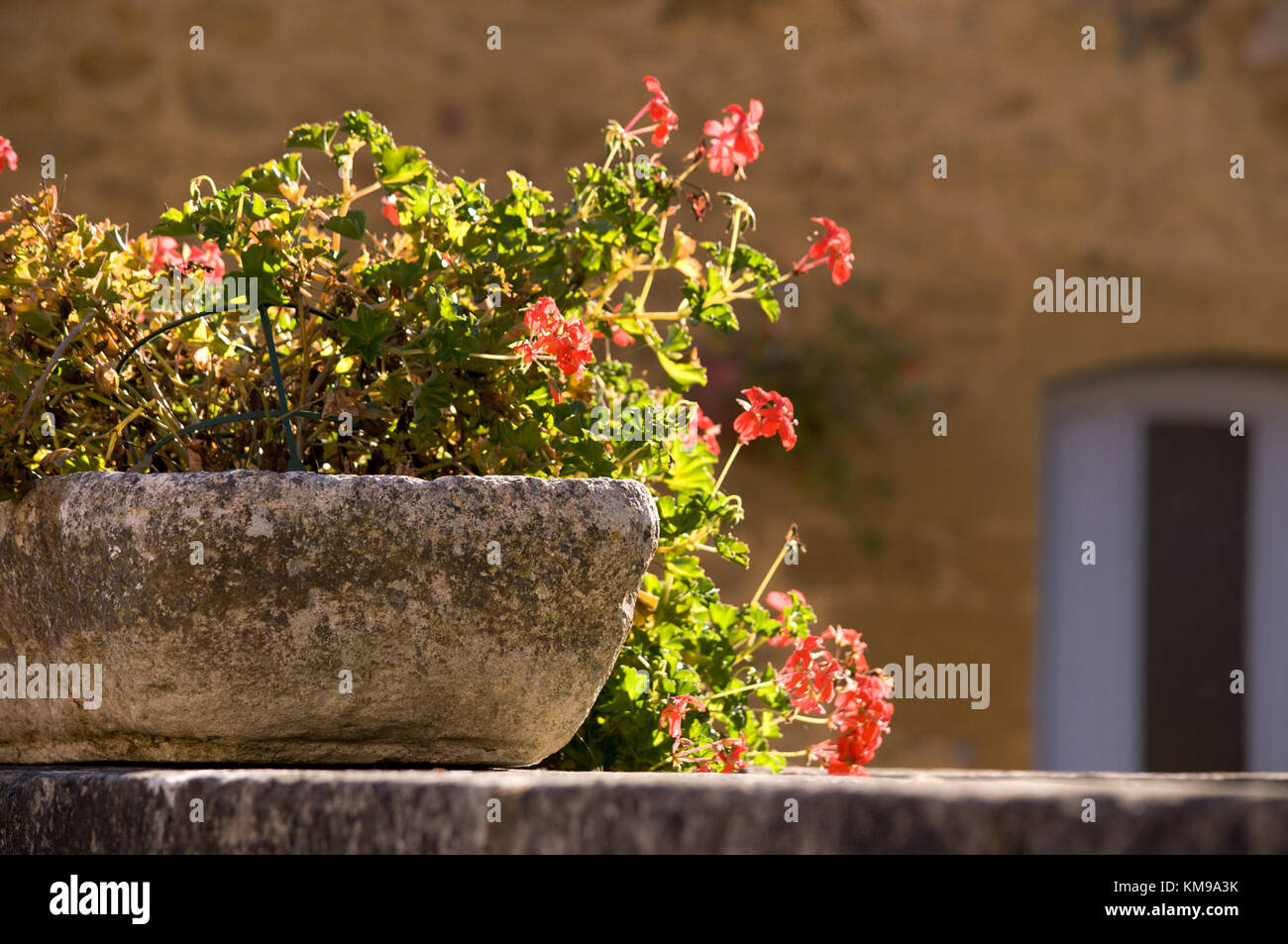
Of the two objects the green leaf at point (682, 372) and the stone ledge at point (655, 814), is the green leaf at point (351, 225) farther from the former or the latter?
the stone ledge at point (655, 814)

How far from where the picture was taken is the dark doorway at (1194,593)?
4.79 metres

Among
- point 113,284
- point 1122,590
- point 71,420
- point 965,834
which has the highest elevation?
point 113,284

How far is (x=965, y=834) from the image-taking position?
669 millimetres

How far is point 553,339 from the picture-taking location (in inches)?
51.2

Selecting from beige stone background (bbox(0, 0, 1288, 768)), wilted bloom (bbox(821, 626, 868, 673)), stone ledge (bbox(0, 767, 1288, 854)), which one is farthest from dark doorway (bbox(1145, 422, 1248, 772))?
stone ledge (bbox(0, 767, 1288, 854))

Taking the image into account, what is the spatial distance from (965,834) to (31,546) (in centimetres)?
82

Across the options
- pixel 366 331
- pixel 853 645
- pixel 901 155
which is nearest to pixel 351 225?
pixel 366 331

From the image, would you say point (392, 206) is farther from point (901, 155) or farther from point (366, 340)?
point (901, 155)

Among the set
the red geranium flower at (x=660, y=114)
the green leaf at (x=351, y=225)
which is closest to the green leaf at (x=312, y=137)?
the green leaf at (x=351, y=225)

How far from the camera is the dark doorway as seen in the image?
4789 millimetres

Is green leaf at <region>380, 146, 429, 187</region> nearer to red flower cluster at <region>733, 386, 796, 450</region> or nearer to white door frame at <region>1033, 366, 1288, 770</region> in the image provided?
red flower cluster at <region>733, 386, 796, 450</region>
